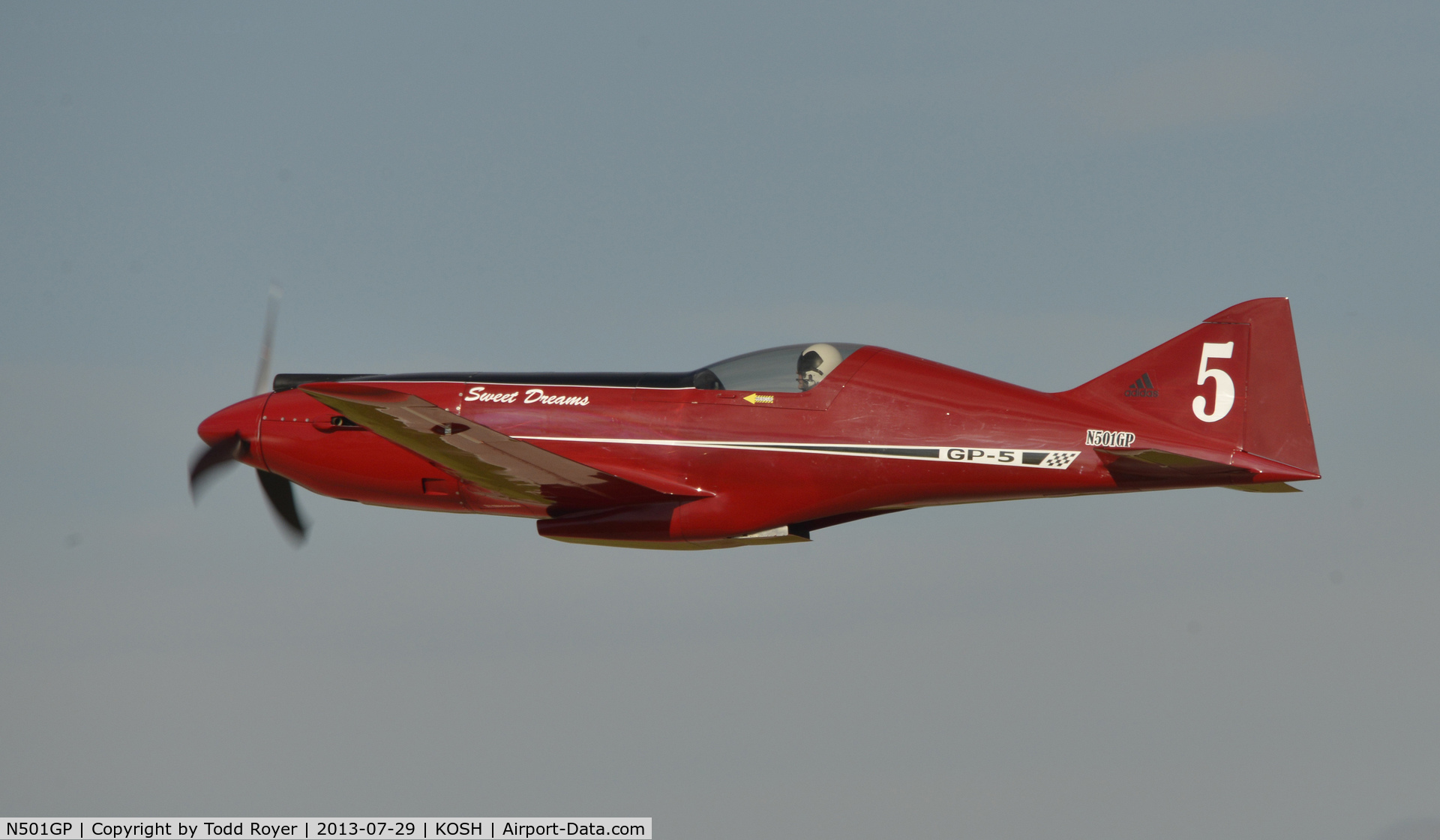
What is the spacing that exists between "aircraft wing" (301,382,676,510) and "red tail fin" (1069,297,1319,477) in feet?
15.1

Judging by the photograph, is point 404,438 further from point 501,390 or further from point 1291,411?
point 1291,411

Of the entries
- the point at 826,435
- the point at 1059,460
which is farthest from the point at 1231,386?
the point at 826,435

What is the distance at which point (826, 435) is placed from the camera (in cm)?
1387

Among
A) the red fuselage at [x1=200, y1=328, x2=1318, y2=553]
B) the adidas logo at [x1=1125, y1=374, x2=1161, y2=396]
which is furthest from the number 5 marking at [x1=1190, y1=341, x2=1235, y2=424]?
the adidas logo at [x1=1125, y1=374, x2=1161, y2=396]

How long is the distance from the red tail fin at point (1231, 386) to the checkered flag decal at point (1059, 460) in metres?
0.67

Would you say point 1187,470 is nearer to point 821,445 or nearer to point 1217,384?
point 1217,384

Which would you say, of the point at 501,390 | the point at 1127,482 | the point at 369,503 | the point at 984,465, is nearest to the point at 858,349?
the point at 984,465

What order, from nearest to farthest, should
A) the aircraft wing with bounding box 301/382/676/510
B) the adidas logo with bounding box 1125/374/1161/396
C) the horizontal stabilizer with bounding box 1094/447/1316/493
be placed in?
the aircraft wing with bounding box 301/382/676/510
the horizontal stabilizer with bounding box 1094/447/1316/493
the adidas logo with bounding box 1125/374/1161/396

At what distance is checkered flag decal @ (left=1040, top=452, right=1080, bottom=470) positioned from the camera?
13.2 m

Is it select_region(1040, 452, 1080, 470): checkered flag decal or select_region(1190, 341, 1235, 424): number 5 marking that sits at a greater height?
select_region(1190, 341, 1235, 424): number 5 marking

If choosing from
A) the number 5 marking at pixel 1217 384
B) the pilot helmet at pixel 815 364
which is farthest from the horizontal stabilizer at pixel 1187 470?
the pilot helmet at pixel 815 364

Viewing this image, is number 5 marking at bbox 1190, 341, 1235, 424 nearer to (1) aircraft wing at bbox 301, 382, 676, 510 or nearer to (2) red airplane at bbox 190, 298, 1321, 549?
(2) red airplane at bbox 190, 298, 1321, 549

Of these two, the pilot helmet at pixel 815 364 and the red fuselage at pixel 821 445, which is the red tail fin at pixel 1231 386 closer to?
the red fuselage at pixel 821 445

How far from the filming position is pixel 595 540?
48.5 ft
